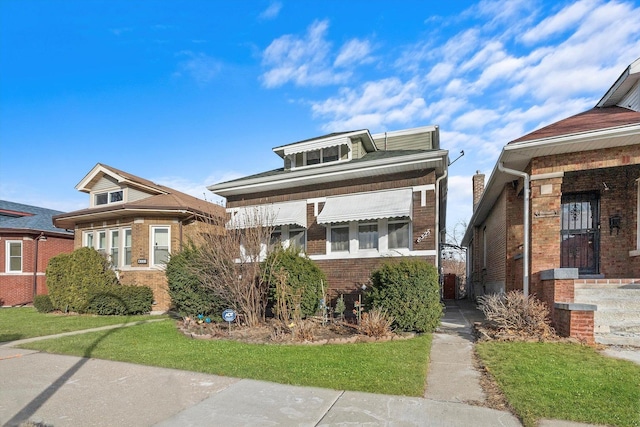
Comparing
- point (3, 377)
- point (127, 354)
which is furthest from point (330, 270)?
point (3, 377)

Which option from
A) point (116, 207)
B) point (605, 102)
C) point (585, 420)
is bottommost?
point (585, 420)

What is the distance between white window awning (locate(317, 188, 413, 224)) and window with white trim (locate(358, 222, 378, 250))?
802 millimetres

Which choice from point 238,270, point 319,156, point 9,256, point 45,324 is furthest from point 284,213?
point 9,256

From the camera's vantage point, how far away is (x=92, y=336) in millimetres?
8945

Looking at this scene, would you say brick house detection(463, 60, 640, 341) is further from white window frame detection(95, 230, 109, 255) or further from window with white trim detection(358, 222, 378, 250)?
white window frame detection(95, 230, 109, 255)

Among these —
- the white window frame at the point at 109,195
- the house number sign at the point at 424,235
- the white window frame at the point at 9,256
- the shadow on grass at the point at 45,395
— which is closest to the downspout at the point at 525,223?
the house number sign at the point at 424,235

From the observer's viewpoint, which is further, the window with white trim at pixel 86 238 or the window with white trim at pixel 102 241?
the window with white trim at pixel 86 238

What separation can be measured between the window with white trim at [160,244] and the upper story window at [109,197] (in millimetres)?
2863

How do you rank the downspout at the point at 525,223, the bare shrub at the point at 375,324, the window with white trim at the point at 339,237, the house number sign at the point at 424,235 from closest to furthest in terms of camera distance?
1. the bare shrub at the point at 375,324
2. the downspout at the point at 525,223
3. the house number sign at the point at 424,235
4. the window with white trim at the point at 339,237

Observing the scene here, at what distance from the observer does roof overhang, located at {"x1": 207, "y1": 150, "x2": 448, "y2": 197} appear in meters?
10.7

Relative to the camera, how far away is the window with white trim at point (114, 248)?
15497 millimetres

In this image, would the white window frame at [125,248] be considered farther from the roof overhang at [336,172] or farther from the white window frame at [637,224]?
the white window frame at [637,224]

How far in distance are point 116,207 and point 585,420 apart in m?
16.0

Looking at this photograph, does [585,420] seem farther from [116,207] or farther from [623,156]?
[116,207]
